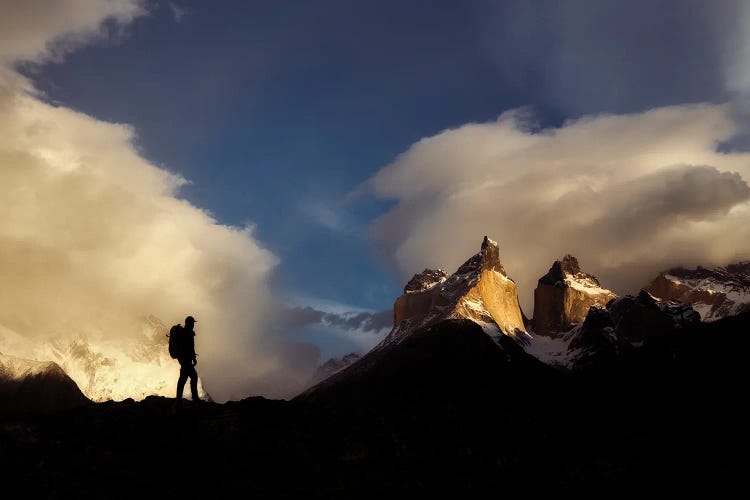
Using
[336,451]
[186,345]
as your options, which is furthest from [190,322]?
[336,451]

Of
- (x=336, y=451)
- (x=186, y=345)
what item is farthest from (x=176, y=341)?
(x=336, y=451)

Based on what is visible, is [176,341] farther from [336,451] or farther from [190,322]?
[336,451]

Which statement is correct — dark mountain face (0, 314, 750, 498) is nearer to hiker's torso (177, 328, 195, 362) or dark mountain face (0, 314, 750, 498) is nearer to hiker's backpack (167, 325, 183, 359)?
hiker's torso (177, 328, 195, 362)

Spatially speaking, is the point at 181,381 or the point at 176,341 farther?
the point at 176,341

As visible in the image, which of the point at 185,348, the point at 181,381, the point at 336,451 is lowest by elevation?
the point at 336,451

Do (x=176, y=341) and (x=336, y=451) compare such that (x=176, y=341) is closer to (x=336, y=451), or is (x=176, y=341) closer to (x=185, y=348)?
(x=185, y=348)

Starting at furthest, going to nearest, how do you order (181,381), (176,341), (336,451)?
(176,341)
(181,381)
(336,451)

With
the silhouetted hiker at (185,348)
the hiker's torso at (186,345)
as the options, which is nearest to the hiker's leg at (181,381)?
the silhouetted hiker at (185,348)

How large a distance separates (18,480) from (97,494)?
341 centimetres

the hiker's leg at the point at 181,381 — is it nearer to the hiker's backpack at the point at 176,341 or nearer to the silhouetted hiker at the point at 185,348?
the silhouetted hiker at the point at 185,348

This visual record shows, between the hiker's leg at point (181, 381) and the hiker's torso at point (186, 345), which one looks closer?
the hiker's leg at point (181, 381)

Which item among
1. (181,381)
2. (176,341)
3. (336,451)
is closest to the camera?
(336,451)

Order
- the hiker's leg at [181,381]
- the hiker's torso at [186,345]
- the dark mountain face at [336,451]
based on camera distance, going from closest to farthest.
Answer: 1. the dark mountain face at [336,451]
2. the hiker's leg at [181,381]
3. the hiker's torso at [186,345]

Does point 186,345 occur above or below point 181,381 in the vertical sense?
above
